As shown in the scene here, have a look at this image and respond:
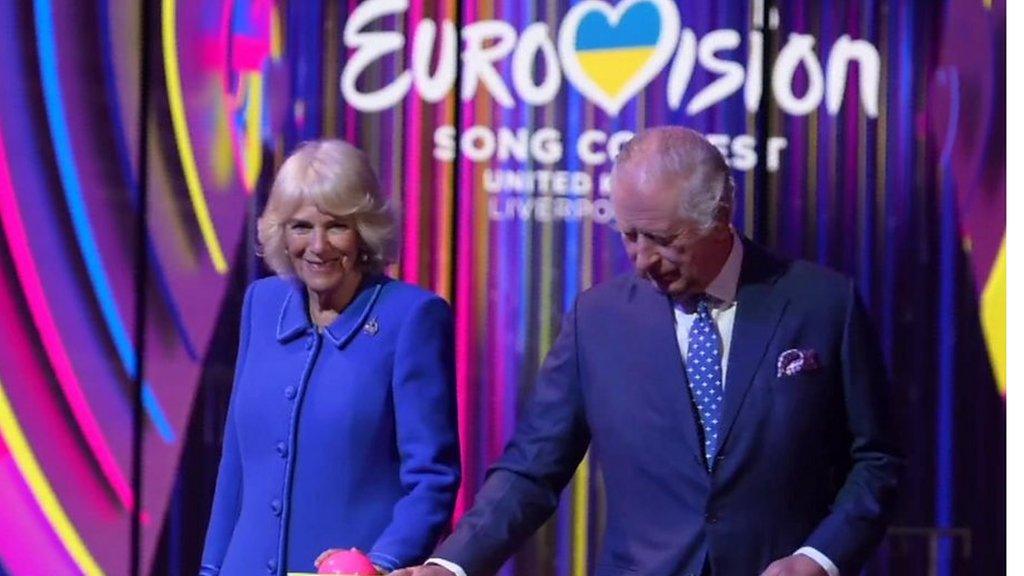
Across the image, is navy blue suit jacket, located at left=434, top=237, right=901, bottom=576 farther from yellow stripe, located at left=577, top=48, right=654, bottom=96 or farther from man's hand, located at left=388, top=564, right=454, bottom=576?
yellow stripe, located at left=577, top=48, right=654, bottom=96

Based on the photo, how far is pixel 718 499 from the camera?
2.91m

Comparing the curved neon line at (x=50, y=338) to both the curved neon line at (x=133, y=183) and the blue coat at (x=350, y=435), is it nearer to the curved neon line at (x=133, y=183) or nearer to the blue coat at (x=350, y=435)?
the curved neon line at (x=133, y=183)

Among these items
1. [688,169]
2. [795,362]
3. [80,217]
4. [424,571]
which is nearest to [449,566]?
[424,571]

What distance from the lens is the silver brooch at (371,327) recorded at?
314 centimetres

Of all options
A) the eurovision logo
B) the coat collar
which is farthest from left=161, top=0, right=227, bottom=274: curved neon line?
the coat collar

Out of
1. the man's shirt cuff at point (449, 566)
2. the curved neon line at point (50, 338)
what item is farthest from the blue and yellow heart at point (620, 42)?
the man's shirt cuff at point (449, 566)

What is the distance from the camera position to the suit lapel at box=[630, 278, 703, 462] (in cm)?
293

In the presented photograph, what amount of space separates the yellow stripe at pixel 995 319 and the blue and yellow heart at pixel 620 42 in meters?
1.10

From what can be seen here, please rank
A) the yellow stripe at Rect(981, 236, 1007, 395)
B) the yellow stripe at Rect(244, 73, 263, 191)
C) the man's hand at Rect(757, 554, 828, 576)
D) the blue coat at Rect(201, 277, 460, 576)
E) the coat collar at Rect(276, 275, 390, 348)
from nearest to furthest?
the man's hand at Rect(757, 554, 828, 576)
the blue coat at Rect(201, 277, 460, 576)
the coat collar at Rect(276, 275, 390, 348)
the yellow stripe at Rect(981, 236, 1007, 395)
the yellow stripe at Rect(244, 73, 263, 191)

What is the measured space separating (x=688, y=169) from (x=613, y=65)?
57.6 inches

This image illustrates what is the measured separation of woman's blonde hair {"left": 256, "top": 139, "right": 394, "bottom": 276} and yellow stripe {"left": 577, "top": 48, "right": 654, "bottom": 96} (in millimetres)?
1255

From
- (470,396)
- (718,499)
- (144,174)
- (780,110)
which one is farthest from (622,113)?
(718,499)

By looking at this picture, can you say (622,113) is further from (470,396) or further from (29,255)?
(29,255)
